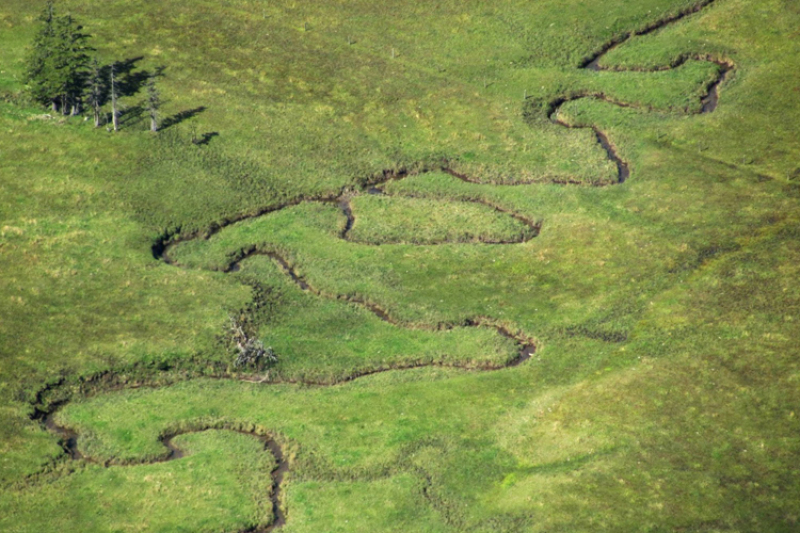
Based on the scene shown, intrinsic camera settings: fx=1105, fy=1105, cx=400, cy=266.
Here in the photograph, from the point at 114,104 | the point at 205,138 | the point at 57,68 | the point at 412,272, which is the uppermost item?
the point at 57,68

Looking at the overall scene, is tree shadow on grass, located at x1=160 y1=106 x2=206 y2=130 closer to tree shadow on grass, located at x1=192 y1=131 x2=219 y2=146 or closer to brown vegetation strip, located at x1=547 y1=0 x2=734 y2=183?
tree shadow on grass, located at x1=192 y1=131 x2=219 y2=146

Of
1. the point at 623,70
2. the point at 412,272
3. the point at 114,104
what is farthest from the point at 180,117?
the point at 623,70

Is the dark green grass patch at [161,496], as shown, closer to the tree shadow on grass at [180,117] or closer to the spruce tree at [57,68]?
the tree shadow on grass at [180,117]

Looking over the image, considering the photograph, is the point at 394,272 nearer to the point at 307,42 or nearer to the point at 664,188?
the point at 664,188

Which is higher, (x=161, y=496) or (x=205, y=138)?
(x=205, y=138)

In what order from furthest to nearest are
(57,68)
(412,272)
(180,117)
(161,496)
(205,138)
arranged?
(180,117)
(57,68)
(205,138)
(412,272)
(161,496)

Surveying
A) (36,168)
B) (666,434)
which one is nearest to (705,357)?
(666,434)

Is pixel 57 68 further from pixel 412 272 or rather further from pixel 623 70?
pixel 623 70

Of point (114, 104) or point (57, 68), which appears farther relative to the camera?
point (57, 68)
